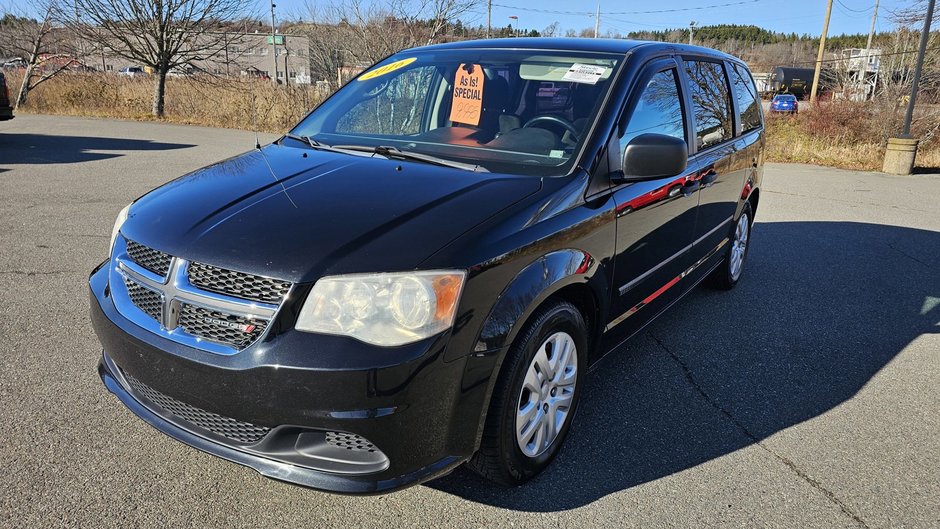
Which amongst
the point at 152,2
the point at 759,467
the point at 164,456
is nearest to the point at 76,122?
the point at 152,2

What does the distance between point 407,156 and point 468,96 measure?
0.66m

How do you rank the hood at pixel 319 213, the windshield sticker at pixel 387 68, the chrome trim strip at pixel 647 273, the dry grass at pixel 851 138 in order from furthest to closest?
the dry grass at pixel 851 138 < the windshield sticker at pixel 387 68 < the chrome trim strip at pixel 647 273 < the hood at pixel 319 213

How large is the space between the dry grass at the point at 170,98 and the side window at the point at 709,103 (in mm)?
17639

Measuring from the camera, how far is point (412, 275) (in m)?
2.04

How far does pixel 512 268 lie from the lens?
2.28 meters

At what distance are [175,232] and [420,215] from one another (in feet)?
2.91

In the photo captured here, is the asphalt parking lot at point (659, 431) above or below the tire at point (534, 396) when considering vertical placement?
below

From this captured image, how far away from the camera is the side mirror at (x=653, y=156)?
2781 millimetres

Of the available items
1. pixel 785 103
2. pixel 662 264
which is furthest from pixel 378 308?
pixel 785 103


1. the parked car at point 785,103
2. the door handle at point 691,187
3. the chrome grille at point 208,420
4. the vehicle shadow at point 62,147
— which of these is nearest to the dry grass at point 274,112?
the vehicle shadow at point 62,147

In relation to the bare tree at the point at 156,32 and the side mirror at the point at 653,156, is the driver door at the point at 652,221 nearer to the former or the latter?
the side mirror at the point at 653,156

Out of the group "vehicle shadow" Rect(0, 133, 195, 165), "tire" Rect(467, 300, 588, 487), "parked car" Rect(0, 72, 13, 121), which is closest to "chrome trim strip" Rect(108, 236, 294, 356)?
"tire" Rect(467, 300, 588, 487)

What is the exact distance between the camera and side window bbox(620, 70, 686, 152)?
3.17 m

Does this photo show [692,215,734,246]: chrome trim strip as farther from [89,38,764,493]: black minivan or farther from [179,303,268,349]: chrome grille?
[179,303,268,349]: chrome grille
